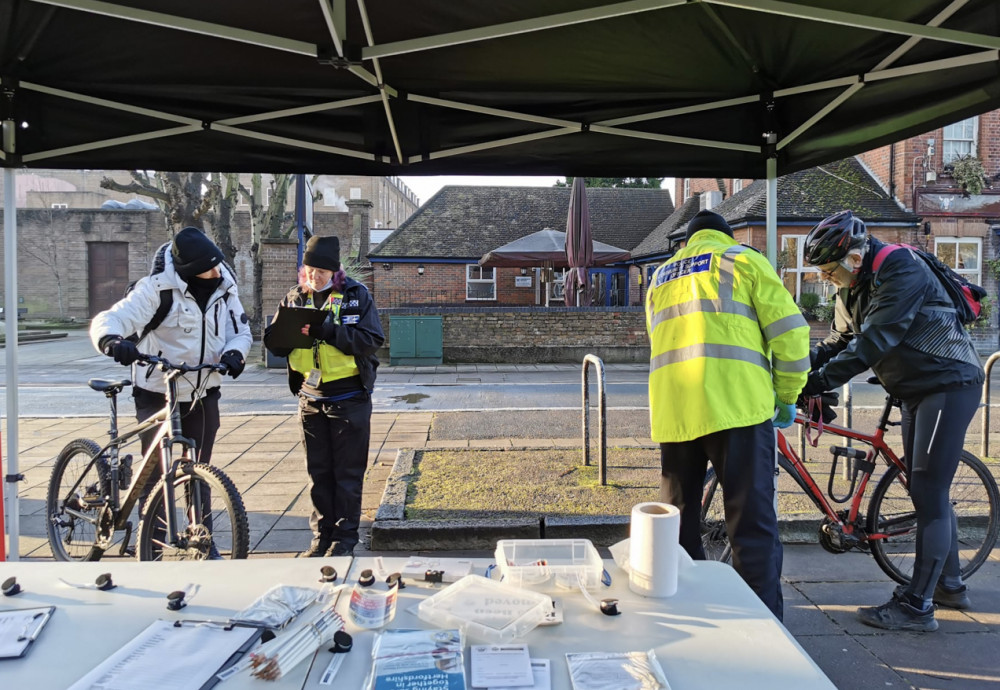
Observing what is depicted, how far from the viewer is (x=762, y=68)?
3.69 meters

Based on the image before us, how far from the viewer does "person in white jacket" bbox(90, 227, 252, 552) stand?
145 inches

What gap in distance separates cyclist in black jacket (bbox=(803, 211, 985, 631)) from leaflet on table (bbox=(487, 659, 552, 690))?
245 centimetres

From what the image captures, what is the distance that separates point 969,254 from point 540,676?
22561mm

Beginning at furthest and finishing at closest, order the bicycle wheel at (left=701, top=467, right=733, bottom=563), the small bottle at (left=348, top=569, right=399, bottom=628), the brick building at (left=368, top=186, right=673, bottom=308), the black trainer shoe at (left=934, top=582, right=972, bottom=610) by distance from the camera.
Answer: the brick building at (left=368, top=186, right=673, bottom=308) → the bicycle wheel at (left=701, top=467, right=733, bottom=563) → the black trainer shoe at (left=934, top=582, right=972, bottom=610) → the small bottle at (left=348, top=569, right=399, bottom=628)

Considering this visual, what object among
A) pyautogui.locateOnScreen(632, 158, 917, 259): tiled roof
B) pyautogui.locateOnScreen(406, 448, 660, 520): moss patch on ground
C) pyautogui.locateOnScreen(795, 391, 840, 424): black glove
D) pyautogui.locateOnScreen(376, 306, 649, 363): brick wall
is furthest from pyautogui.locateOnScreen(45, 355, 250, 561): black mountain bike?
pyautogui.locateOnScreen(632, 158, 917, 259): tiled roof

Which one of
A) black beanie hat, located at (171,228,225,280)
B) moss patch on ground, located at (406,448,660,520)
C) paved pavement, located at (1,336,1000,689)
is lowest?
paved pavement, located at (1,336,1000,689)

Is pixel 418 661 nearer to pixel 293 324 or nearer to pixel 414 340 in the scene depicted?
pixel 293 324

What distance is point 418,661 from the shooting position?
1.38 metres

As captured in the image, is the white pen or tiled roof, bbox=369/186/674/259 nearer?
the white pen

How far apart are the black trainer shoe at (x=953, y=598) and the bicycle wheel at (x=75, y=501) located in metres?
4.63

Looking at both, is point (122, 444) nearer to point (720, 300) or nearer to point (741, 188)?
point (720, 300)

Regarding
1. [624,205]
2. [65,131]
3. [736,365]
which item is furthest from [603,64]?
[624,205]

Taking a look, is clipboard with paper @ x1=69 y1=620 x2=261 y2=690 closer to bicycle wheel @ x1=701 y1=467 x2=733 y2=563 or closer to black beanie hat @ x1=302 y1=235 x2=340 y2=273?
black beanie hat @ x1=302 y1=235 x2=340 y2=273

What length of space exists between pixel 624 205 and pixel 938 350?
2668cm
